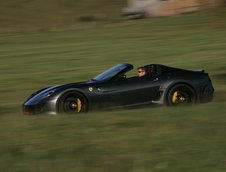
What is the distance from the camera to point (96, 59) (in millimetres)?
25203

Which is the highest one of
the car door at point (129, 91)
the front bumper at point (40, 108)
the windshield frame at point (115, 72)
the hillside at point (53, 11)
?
the hillside at point (53, 11)

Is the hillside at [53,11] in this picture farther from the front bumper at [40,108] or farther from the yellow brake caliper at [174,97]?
the yellow brake caliper at [174,97]

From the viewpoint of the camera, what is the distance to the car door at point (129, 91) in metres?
10.9

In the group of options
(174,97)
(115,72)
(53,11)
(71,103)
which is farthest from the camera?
(53,11)

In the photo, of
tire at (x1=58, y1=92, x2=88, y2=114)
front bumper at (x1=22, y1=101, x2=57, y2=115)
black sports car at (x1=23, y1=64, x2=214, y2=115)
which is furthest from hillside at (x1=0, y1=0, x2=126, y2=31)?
tire at (x1=58, y1=92, x2=88, y2=114)

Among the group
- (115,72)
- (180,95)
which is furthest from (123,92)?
(180,95)

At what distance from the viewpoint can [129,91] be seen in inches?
431

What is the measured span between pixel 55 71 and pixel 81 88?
442 inches

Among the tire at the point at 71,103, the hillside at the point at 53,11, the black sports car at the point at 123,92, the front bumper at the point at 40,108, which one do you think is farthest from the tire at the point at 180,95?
the hillside at the point at 53,11

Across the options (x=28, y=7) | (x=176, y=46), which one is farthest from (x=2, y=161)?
(x=28, y=7)

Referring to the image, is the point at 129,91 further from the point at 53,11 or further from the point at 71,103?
the point at 53,11

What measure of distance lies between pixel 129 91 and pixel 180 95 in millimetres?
1030

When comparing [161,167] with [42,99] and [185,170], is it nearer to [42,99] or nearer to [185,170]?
[185,170]

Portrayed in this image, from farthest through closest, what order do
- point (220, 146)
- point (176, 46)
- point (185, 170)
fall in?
point (176, 46), point (220, 146), point (185, 170)
